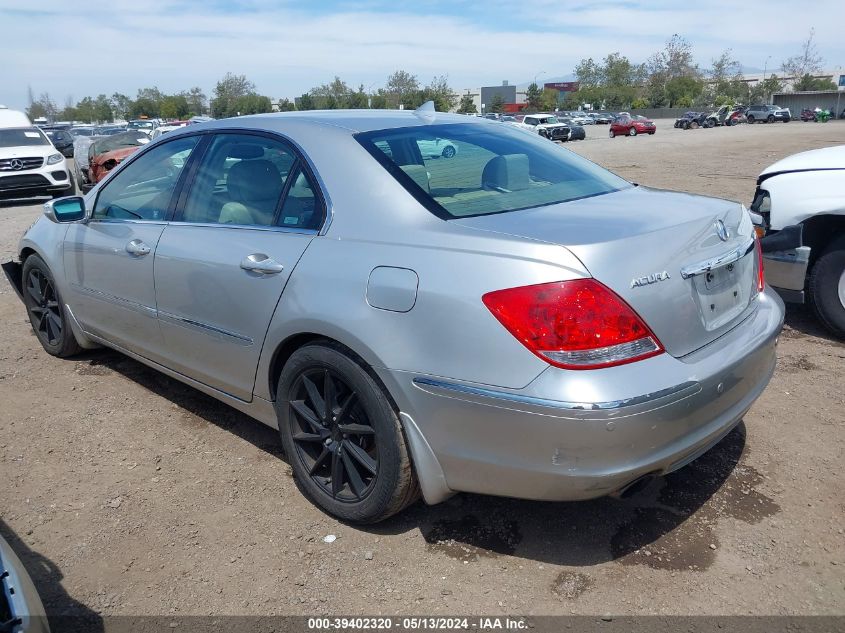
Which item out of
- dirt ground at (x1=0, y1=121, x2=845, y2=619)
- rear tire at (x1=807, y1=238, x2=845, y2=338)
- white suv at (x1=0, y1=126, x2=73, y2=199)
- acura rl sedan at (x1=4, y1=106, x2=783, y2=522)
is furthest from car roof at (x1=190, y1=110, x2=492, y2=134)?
white suv at (x1=0, y1=126, x2=73, y2=199)

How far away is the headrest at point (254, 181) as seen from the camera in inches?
131

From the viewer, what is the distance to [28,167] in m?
15.1

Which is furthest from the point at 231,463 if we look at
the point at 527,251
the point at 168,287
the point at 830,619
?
the point at 830,619

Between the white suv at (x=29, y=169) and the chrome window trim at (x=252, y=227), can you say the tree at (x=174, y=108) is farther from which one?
the chrome window trim at (x=252, y=227)

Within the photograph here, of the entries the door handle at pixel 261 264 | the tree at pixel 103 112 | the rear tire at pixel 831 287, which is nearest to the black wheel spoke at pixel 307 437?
the door handle at pixel 261 264

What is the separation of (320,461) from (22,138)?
15855 millimetres

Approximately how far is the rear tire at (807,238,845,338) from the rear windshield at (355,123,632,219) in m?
2.21

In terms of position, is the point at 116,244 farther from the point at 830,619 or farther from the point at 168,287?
the point at 830,619

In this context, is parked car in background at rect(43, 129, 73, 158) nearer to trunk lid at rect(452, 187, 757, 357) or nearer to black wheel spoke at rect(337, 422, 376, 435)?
black wheel spoke at rect(337, 422, 376, 435)

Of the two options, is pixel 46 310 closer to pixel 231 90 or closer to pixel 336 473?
pixel 336 473

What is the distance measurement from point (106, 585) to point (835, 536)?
2848mm

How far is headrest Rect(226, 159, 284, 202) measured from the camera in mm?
3318

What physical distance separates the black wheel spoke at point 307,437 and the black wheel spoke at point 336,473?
10 cm

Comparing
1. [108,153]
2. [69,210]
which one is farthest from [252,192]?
[108,153]
